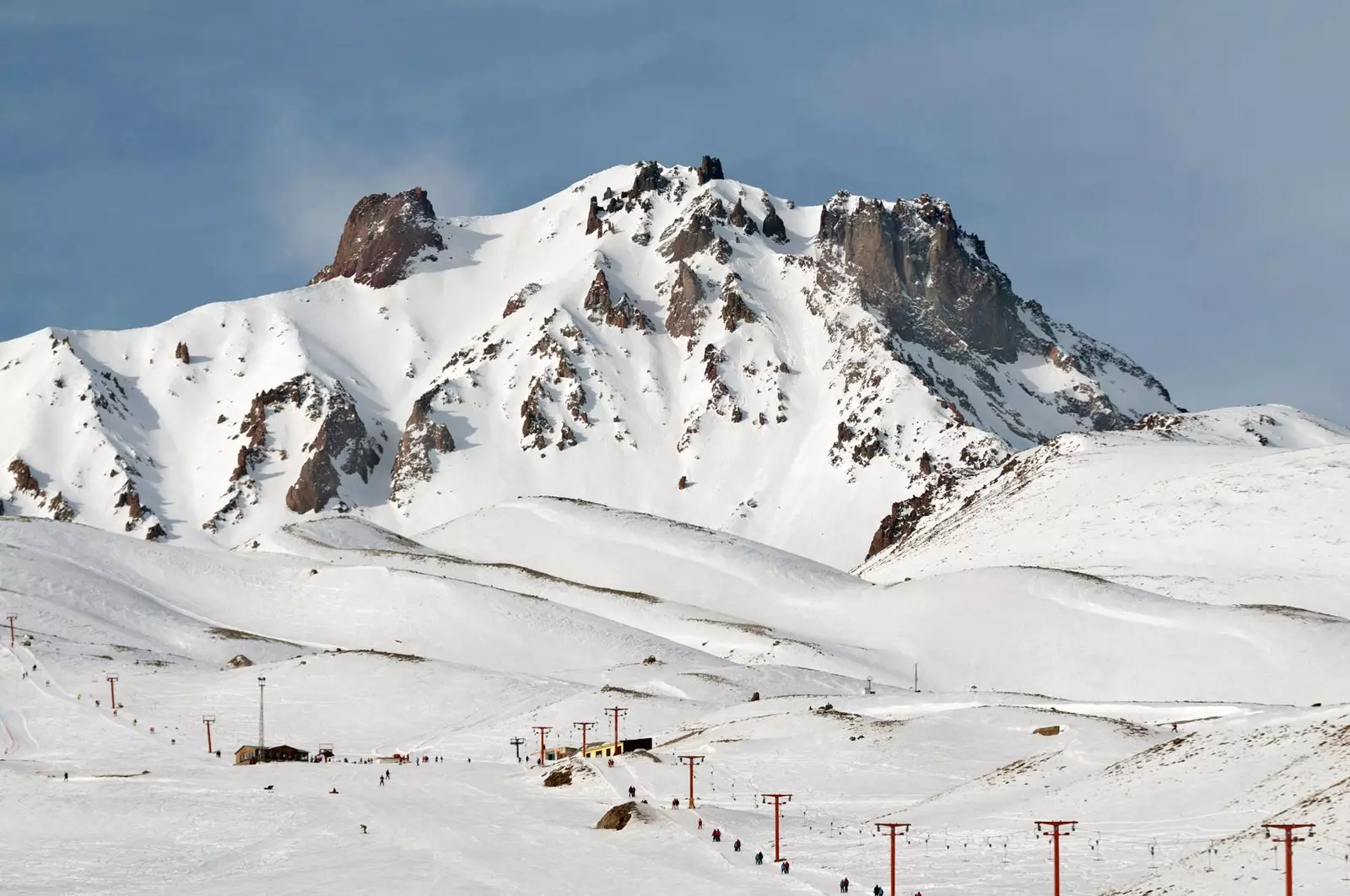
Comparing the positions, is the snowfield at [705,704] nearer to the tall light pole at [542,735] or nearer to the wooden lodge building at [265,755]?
the tall light pole at [542,735]

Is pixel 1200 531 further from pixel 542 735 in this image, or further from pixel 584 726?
pixel 542 735

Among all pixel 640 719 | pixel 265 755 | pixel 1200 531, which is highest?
pixel 1200 531

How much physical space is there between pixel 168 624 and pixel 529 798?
7811 cm

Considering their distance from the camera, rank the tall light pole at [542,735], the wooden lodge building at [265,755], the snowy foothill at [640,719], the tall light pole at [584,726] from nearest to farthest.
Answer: the snowy foothill at [640,719]
the tall light pole at [584,726]
the tall light pole at [542,735]
the wooden lodge building at [265,755]

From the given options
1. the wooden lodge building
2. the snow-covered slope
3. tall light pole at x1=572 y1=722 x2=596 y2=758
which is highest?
the snow-covered slope

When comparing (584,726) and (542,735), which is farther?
(584,726)

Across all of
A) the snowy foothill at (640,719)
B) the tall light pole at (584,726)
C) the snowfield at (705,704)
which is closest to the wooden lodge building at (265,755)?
the snowfield at (705,704)

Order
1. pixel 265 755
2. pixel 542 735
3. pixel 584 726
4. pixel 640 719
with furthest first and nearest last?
pixel 640 719 < pixel 265 755 < pixel 584 726 < pixel 542 735

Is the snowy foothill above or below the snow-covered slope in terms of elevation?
below

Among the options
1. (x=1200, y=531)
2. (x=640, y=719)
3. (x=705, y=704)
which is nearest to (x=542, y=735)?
(x=640, y=719)

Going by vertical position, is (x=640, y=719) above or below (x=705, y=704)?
below

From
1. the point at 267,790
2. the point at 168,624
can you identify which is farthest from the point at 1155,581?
the point at 267,790

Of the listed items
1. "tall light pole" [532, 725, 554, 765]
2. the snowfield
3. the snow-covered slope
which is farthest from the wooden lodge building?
the snow-covered slope

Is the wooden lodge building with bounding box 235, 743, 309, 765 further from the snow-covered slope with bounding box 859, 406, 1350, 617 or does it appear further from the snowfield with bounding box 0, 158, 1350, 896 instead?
the snow-covered slope with bounding box 859, 406, 1350, 617
